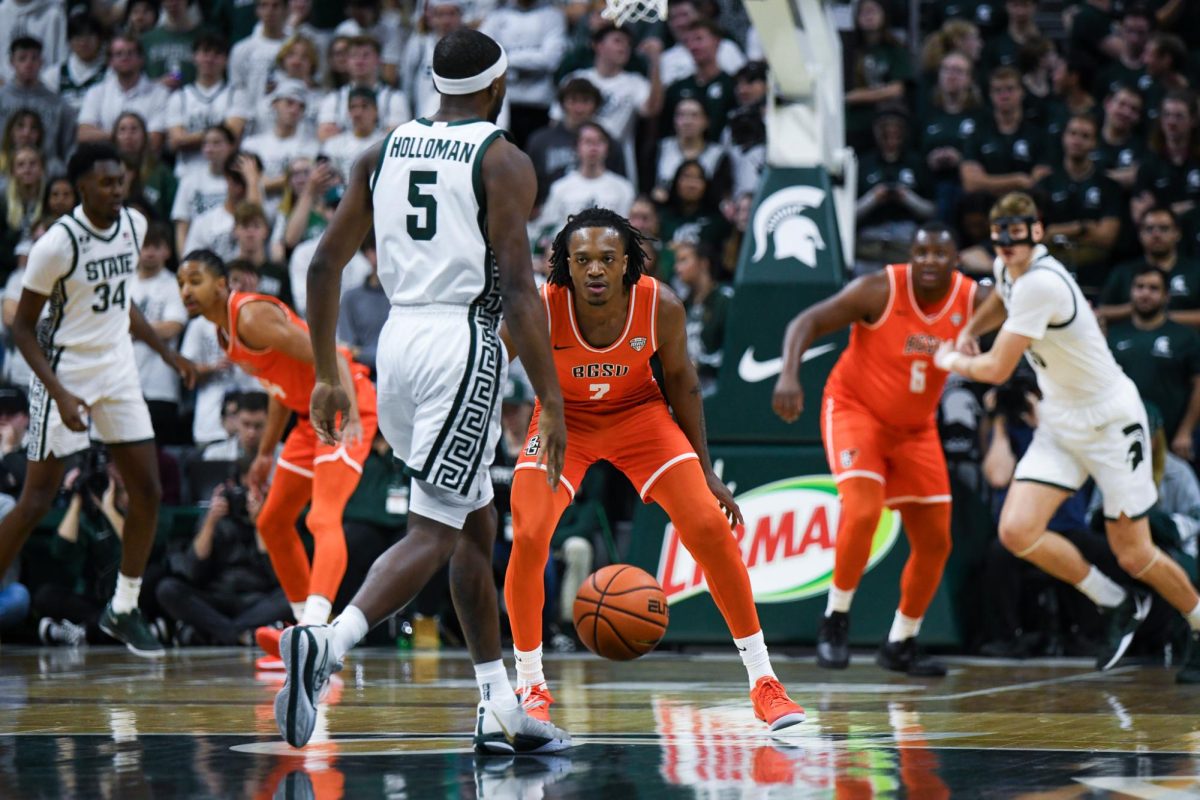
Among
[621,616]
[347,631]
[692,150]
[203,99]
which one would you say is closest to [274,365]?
[621,616]

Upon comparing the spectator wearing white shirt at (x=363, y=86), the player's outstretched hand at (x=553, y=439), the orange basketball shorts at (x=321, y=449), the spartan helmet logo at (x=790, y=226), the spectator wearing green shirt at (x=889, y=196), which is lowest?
the player's outstretched hand at (x=553, y=439)

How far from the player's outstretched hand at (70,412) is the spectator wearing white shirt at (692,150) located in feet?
17.5

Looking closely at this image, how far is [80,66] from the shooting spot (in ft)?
48.1

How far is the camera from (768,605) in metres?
9.39

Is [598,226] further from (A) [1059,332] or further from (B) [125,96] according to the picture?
(B) [125,96]

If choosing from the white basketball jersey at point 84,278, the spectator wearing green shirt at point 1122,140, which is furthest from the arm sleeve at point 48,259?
the spectator wearing green shirt at point 1122,140

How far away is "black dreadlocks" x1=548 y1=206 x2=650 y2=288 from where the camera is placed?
18.6ft

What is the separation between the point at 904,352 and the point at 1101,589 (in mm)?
1595

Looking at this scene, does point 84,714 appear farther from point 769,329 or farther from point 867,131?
point 867,131

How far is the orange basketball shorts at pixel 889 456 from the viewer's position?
26.4ft

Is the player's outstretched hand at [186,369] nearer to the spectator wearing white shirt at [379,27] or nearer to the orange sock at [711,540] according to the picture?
the orange sock at [711,540]

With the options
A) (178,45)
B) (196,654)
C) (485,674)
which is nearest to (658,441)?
(485,674)

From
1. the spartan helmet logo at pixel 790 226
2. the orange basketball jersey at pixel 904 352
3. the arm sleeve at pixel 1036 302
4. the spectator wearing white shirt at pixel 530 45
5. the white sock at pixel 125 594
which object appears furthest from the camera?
the spectator wearing white shirt at pixel 530 45

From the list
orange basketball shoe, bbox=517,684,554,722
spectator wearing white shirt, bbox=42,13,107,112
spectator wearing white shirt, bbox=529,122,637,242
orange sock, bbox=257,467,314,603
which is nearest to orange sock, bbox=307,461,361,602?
orange sock, bbox=257,467,314,603
